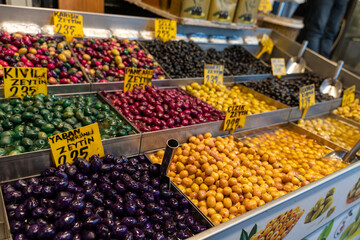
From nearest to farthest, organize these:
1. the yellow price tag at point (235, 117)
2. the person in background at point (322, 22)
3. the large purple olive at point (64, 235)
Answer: the large purple olive at point (64, 235) → the yellow price tag at point (235, 117) → the person in background at point (322, 22)

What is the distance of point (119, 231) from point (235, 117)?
5.65 ft

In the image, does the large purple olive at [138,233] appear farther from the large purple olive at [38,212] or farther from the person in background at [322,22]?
the person in background at [322,22]

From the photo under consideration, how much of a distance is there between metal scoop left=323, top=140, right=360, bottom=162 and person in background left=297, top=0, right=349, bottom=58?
4.55 meters

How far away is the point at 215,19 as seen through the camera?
14.2ft

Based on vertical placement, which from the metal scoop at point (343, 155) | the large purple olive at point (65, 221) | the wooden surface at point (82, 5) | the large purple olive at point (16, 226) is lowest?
the metal scoop at point (343, 155)

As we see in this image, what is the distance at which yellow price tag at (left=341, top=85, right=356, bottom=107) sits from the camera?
427cm

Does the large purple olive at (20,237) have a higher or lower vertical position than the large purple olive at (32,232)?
lower

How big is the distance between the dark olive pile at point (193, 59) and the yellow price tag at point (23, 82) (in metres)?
1.62

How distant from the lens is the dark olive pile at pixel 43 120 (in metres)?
1.81

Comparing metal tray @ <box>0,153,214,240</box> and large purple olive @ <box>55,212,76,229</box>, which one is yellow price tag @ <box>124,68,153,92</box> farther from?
large purple olive @ <box>55,212,76,229</box>

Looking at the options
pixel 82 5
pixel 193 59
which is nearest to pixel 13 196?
pixel 193 59

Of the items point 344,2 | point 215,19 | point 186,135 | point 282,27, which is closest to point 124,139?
point 186,135

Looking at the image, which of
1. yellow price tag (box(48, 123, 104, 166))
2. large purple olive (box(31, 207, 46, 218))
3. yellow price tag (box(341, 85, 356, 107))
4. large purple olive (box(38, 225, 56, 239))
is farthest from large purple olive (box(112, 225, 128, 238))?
yellow price tag (box(341, 85, 356, 107))

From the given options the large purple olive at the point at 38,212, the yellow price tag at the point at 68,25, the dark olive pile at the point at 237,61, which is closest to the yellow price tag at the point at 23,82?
the yellow price tag at the point at 68,25
